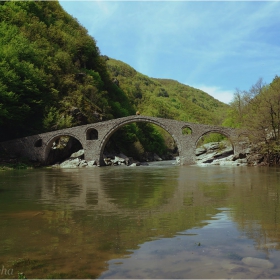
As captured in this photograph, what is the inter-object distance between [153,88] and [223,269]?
14490cm

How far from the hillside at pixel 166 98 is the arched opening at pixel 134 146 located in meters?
19.5

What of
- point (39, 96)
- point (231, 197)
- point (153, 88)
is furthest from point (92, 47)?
point (153, 88)

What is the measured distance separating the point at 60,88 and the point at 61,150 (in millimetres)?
12704

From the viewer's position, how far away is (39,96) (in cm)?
4747

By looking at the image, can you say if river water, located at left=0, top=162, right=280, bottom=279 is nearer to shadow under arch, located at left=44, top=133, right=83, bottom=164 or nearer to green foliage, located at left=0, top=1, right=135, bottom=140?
green foliage, located at left=0, top=1, right=135, bottom=140

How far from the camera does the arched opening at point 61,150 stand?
149 ft

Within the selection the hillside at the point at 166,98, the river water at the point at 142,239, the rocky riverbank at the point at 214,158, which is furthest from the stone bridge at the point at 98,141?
the hillside at the point at 166,98

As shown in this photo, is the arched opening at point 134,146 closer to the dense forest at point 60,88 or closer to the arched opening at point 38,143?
the dense forest at point 60,88

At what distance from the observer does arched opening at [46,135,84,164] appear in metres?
45.3

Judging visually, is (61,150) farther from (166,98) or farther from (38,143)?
(166,98)

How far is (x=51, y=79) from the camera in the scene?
5184cm

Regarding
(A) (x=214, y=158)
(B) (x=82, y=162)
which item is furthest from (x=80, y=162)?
(A) (x=214, y=158)

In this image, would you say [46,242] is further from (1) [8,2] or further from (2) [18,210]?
(1) [8,2]

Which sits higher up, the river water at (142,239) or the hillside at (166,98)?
the hillside at (166,98)
